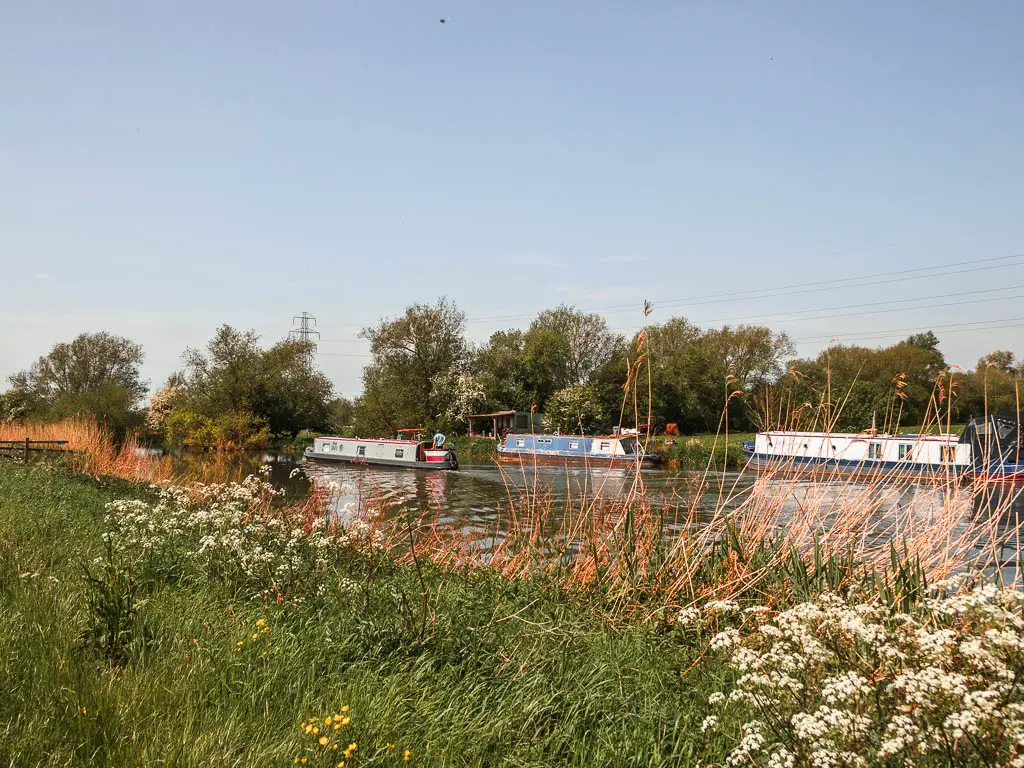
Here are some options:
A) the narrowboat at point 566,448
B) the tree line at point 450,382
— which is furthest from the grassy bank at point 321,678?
the tree line at point 450,382

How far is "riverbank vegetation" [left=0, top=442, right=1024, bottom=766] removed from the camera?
2557 mm

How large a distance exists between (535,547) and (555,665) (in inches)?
109

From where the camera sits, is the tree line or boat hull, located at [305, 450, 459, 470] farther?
the tree line

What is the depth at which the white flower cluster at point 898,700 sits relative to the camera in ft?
7.40

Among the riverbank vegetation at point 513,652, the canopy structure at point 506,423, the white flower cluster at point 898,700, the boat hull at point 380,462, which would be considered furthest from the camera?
the canopy structure at point 506,423

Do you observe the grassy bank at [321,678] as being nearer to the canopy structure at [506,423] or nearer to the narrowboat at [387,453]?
the narrowboat at [387,453]

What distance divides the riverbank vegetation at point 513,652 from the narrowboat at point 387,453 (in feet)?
88.1

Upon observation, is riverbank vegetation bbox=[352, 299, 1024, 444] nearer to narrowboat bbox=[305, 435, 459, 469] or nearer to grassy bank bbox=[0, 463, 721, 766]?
narrowboat bbox=[305, 435, 459, 469]

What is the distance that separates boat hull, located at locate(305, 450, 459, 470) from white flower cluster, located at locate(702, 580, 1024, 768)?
1193 inches

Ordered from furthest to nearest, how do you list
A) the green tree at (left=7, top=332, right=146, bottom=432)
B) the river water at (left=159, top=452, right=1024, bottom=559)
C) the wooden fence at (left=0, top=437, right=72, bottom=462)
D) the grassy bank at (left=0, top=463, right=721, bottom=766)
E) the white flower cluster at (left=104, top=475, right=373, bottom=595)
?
1. the green tree at (left=7, top=332, right=146, bottom=432)
2. the wooden fence at (left=0, top=437, right=72, bottom=462)
3. the river water at (left=159, top=452, right=1024, bottom=559)
4. the white flower cluster at (left=104, top=475, right=373, bottom=595)
5. the grassy bank at (left=0, top=463, right=721, bottom=766)

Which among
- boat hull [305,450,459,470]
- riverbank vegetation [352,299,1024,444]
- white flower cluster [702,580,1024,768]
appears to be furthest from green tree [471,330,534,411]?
white flower cluster [702,580,1024,768]

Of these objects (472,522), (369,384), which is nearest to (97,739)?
A: (472,522)

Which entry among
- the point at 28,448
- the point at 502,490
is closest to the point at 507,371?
the point at 502,490

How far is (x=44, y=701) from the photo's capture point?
2.88 m
